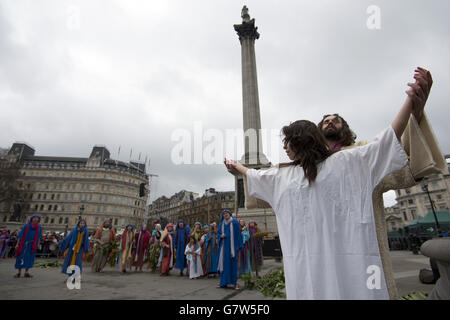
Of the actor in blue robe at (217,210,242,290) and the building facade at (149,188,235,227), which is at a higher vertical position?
the building facade at (149,188,235,227)

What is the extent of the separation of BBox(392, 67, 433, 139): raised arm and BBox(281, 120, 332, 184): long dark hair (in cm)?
45

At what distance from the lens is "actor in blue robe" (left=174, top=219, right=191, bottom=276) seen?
Result: 895 cm

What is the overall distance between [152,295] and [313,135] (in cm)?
485

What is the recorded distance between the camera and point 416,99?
1235 mm

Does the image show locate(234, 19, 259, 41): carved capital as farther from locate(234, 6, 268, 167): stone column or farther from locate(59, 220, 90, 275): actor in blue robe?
locate(59, 220, 90, 275): actor in blue robe

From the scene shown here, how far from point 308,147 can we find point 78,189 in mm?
Answer: 80268

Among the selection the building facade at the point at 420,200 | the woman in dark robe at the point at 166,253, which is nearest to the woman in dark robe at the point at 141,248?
the woman in dark robe at the point at 166,253

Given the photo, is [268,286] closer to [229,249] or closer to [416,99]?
[229,249]

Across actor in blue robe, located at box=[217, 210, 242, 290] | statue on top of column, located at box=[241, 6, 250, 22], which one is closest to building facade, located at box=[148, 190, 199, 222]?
statue on top of column, located at box=[241, 6, 250, 22]

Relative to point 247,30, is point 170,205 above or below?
below

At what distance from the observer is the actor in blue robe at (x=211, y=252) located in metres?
8.25
